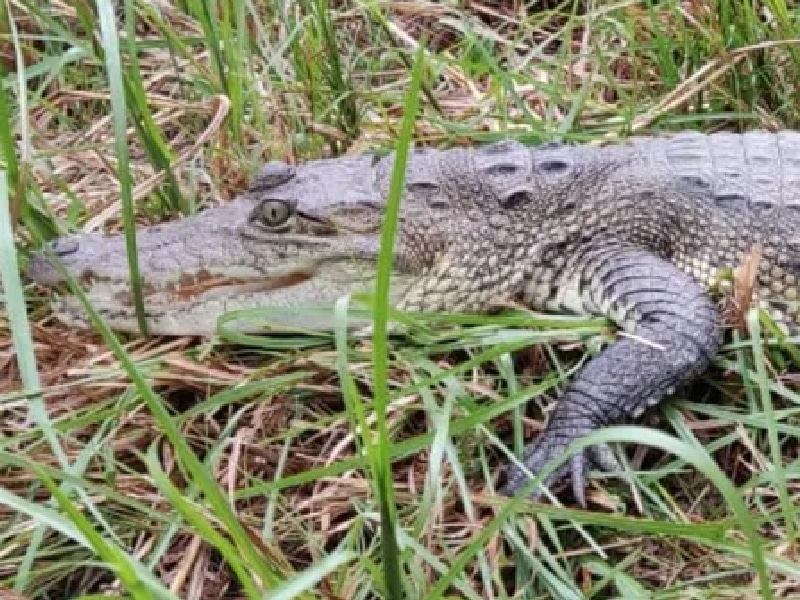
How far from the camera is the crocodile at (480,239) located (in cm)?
325

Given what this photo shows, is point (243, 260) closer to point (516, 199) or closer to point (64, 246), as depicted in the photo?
point (64, 246)

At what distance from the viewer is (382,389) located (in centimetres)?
199

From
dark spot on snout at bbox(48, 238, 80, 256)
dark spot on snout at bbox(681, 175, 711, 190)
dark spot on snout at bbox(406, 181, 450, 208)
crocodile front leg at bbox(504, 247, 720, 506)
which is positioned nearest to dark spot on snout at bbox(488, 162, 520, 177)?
dark spot on snout at bbox(406, 181, 450, 208)

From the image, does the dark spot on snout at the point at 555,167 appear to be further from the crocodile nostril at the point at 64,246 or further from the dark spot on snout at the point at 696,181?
the crocodile nostril at the point at 64,246

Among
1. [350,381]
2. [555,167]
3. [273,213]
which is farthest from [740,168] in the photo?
[350,381]

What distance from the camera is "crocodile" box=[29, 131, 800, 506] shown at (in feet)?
10.7

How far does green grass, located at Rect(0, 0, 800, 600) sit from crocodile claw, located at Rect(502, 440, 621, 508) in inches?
1.3

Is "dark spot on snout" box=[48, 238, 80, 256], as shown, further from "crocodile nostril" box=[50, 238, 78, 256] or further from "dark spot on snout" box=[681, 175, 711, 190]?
"dark spot on snout" box=[681, 175, 711, 190]

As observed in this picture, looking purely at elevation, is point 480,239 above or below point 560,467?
above

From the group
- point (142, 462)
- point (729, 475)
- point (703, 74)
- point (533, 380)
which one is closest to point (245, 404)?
point (142, 462)

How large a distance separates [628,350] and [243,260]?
0.94m

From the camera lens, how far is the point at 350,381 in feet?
7.04

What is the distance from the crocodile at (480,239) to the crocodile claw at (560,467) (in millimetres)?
466

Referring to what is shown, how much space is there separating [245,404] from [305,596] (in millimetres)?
814
